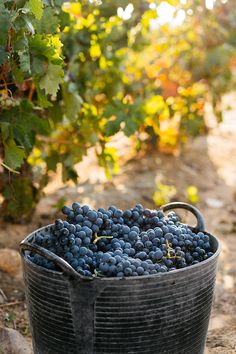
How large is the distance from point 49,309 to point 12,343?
570 millimetres

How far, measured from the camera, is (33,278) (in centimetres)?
219

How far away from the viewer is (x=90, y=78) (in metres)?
4.05

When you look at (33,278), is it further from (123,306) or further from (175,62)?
(175,62)

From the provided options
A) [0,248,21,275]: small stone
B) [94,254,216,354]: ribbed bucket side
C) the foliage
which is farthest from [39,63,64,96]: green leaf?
[0,248,21,275]: small stone

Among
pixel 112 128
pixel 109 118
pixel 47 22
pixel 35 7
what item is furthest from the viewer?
pixel 109 118

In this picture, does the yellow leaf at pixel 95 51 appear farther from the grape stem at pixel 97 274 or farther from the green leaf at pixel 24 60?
the grape stem at pixel 97 274

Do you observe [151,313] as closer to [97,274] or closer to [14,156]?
[97,274]

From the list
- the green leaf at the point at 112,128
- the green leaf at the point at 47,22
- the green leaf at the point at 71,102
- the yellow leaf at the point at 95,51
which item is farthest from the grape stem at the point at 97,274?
the yellow leaf at the point at 95,51

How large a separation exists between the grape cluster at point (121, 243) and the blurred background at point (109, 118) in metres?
0.54

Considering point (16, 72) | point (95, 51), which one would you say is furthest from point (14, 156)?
point (95, 51)

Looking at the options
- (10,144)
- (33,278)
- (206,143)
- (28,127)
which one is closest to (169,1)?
(28,127)

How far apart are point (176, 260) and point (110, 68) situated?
2392 millimetres

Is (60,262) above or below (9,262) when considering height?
above

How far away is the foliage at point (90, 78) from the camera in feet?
7.75
